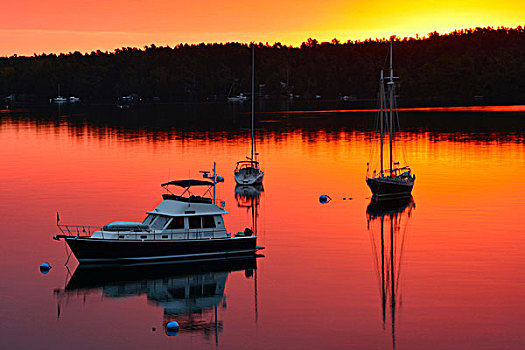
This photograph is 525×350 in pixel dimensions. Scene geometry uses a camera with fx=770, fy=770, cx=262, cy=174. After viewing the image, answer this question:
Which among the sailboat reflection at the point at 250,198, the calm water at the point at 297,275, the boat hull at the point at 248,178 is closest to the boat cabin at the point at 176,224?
the calm water at the point at 297,275

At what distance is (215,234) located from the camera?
56.3 meters

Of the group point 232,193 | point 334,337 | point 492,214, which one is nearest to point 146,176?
point 232,193

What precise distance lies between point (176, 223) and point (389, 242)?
61.8ft

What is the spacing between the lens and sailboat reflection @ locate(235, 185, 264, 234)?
257ft

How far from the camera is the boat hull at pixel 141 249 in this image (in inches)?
2122

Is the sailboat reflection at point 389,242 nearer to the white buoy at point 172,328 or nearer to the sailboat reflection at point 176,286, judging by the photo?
the sailboat reflection at point 176,286

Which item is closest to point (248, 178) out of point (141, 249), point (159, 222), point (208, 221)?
point (208, 221)

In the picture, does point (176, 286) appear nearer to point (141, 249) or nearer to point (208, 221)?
point (141, 249)

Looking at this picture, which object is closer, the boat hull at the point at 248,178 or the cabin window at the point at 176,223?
the cabin window at the point at 176,223

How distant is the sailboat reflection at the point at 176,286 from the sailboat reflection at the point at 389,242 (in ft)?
31.2

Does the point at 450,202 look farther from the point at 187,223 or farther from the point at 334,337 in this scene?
the point at 334,337

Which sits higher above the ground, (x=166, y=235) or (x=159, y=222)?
(x=159, y=222)

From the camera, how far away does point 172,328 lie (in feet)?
140

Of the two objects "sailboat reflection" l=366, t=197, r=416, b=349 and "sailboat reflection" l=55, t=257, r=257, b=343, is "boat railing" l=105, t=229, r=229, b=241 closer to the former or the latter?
"sailboat reflection" l=55, t=257, r=257, b=343
